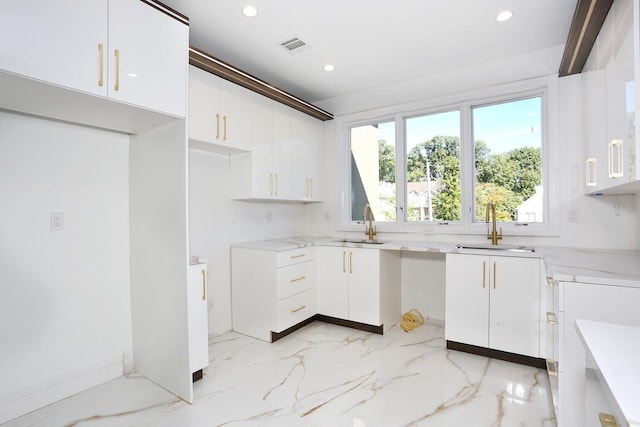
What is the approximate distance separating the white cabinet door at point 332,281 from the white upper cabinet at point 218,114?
1302 mm

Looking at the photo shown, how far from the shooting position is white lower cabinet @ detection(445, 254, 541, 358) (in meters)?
2.33

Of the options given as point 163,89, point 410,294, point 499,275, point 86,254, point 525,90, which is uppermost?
point 525,90

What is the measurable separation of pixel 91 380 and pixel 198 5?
8.34 ft

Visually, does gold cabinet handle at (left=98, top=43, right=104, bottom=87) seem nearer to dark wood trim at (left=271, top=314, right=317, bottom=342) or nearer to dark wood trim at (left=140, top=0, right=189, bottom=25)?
dark wood trim at (left=140, top=0, right=189, bottom=25)

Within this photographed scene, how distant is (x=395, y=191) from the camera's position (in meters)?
3.55

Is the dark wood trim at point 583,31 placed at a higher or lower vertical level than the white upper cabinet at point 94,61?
higher

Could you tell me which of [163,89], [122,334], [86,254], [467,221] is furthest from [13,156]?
[467,221]

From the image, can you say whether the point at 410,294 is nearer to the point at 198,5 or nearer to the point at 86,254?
the point at 86,254

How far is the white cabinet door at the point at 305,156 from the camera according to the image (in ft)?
11.2

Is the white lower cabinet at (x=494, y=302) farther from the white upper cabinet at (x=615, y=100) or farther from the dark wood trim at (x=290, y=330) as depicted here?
the dark wood trim at (x=290, y=330)

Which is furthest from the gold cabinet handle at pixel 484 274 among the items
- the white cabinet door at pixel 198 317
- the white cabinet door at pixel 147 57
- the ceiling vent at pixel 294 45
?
the white cabinet door at pixel 147 57

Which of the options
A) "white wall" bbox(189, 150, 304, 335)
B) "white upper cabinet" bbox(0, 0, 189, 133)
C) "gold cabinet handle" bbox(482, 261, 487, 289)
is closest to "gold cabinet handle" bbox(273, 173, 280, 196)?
"white wall" bbox(189, 150, 304, 335)

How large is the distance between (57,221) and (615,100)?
314cm

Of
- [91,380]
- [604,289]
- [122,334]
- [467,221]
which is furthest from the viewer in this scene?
[467,221]
